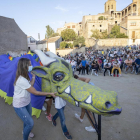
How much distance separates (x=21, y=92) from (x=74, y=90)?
3.15ft

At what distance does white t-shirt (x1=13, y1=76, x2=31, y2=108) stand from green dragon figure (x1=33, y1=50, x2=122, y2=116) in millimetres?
250

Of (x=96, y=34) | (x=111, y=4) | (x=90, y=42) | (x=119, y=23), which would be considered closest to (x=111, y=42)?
(x=90, y=42)

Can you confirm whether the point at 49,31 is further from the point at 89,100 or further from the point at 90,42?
the point at 89,100

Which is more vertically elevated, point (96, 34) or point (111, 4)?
point (111, 4)

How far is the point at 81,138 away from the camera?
2.84 m

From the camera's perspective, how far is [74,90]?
6.67 feet

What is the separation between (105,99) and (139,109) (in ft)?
9.70

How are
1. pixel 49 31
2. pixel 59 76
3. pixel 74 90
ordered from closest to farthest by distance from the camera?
1. pixel 74 90
2. pixel 59 76
3. pixel 49 31

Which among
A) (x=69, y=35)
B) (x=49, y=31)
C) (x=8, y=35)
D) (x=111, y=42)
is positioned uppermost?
(x=49, y=31)

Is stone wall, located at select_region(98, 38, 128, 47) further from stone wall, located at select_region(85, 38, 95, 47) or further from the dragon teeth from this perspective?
the dragon teeth

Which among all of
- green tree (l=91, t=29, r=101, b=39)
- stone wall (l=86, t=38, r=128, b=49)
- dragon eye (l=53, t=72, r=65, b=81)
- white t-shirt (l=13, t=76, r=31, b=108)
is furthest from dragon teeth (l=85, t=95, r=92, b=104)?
green tree (l=91, t=29, r=101, b=39)

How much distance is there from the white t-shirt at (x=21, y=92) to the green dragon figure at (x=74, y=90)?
0.82 ft

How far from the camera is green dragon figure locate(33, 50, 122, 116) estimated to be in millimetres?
1775

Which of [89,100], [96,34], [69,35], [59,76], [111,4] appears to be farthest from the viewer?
[111,4]
